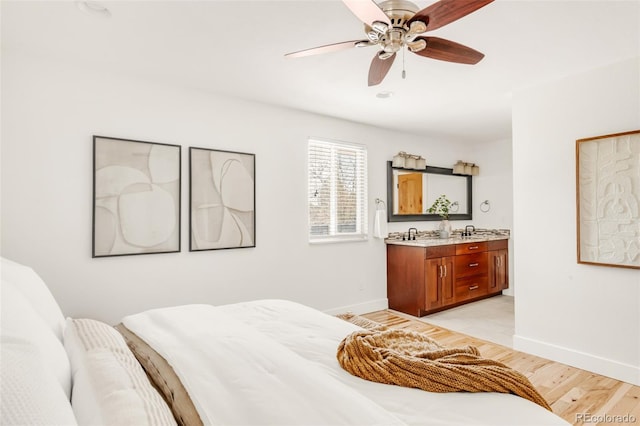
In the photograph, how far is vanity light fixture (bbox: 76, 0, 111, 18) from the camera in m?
1.93

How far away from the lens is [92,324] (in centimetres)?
160

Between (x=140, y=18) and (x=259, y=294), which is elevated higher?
(x=140, y=18)

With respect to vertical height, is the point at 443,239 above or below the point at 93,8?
below

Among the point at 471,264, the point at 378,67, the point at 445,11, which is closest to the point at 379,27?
the point at 445,11

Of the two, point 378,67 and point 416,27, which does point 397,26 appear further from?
point 378,67

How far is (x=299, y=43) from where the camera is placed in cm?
237

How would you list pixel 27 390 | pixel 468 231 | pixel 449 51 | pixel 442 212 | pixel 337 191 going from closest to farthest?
pixel 27 390
pixel 449 51
pixel 337 191
pixel 442 212
pixel 468 231

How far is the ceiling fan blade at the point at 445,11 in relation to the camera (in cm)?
143

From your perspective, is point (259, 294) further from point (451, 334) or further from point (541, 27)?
point (541, 27)

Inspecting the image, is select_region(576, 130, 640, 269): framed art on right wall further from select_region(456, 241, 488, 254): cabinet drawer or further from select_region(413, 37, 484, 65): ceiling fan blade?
select_region(456, 241, 488, 254): cabinet drawer

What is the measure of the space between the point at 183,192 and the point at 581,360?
373 centimetres

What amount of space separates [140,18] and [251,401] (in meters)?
2.21

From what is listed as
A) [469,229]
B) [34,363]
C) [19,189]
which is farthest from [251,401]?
[469,229]

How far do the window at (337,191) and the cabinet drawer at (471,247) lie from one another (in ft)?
4.37
